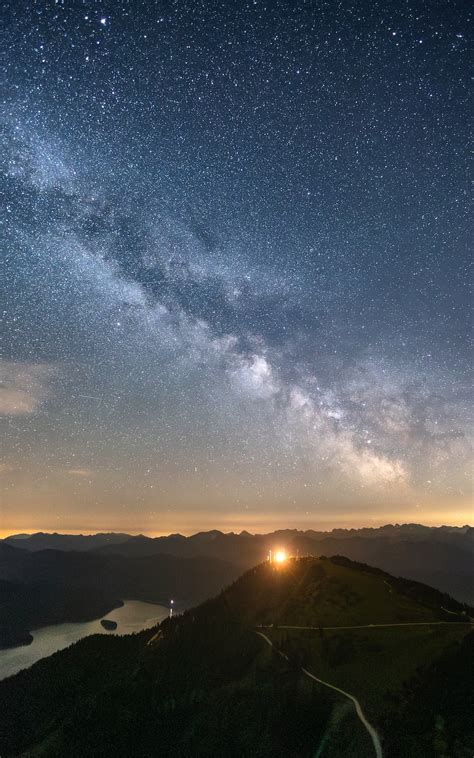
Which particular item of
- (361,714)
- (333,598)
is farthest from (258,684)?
(361,714)

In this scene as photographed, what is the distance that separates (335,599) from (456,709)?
48.5 metres

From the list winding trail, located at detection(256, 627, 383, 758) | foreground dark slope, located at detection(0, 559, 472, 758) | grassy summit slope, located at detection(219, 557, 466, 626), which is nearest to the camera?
winding trail, located at detection(256, 627, 383, 758)

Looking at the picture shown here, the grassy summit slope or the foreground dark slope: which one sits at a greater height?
the grassy summit slope

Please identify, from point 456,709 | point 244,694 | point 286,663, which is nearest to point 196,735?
point 244,694

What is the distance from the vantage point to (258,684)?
7538cm

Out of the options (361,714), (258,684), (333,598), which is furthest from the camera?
(333,598)

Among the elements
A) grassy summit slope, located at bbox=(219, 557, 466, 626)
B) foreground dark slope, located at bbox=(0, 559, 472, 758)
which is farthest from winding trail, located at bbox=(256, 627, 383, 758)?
grassy summit slope, located at bbox=(219, 557, 466, 626)

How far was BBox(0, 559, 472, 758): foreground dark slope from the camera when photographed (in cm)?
5125

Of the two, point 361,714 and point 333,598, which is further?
point 333,598

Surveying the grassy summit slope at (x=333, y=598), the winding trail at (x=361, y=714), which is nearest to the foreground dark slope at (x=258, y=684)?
the grassy summit slope at (x=333, y=598)

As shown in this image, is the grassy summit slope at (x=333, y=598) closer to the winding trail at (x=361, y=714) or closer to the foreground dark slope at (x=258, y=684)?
the foreground dark slope at (x=258, y=684)

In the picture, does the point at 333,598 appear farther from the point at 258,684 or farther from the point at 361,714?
the point at 361,714

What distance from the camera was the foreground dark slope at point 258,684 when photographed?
168 feet

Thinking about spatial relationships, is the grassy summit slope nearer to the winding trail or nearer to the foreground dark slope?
the foreground dark slope
